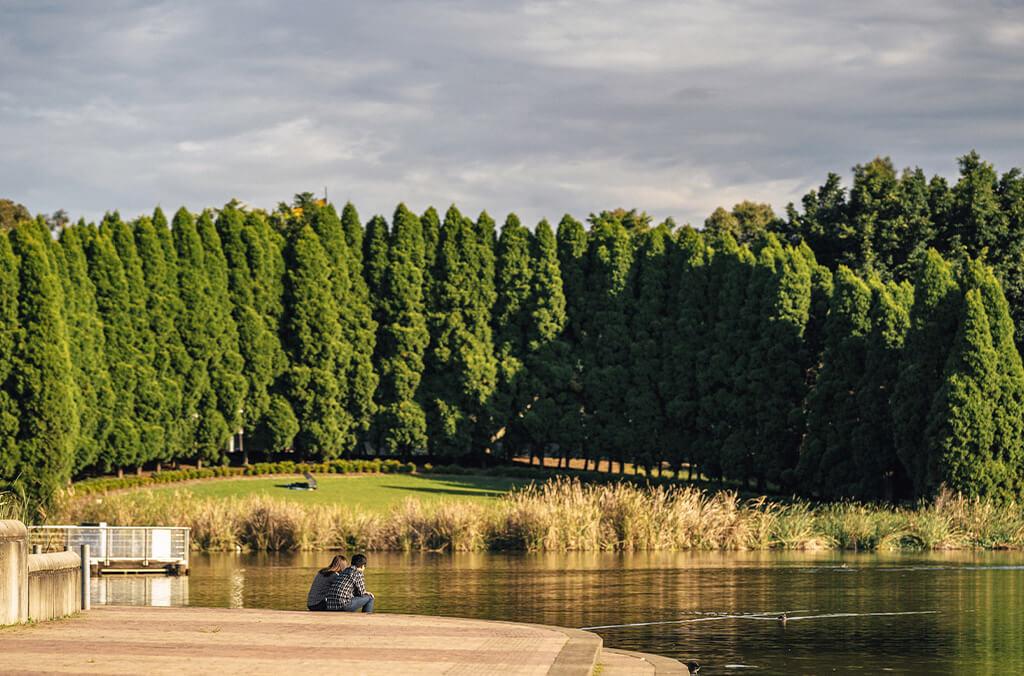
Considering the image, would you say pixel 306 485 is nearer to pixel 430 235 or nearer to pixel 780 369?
pixel 430 235

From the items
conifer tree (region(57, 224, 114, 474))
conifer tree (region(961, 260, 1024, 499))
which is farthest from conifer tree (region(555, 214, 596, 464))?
conifer tree (region(961, 260, 1024, 499))

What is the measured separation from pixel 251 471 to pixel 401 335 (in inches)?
400

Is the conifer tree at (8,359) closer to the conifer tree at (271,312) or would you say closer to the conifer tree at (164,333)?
the conifer tree at (164,333)

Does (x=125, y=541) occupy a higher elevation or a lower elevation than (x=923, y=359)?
lower

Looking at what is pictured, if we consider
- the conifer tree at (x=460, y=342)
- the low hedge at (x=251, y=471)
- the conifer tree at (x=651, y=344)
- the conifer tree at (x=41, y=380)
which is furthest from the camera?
the conifer tree at (x=460, y=342)

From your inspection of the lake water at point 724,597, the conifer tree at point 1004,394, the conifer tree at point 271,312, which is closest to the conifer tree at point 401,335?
the conifer tree at point 271,312

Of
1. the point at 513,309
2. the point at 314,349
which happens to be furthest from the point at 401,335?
the point at 513,309

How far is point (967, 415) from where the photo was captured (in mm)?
42938

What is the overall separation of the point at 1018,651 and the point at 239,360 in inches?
1860

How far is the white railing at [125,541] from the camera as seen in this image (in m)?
31.9

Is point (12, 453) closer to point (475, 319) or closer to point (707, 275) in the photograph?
point (475, 319)

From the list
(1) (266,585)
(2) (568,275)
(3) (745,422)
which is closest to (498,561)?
(1) (266,585)

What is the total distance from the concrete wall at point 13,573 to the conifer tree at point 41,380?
28.3 meters

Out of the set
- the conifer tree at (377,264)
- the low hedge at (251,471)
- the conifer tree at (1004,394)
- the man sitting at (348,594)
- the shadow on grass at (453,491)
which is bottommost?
the shadow on grass at (453,491)
